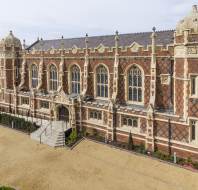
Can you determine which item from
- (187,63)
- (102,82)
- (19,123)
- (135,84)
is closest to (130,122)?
(135,84)

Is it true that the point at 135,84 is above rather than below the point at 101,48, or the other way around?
below

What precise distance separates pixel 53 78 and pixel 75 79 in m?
5.56

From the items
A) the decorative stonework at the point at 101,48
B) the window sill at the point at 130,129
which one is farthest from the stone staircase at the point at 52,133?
the decorative stonework at the point at 101,48

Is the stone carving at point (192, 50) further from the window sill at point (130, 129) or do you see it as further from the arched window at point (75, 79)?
the arched window at point (75, 79)

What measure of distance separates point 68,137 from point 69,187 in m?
12.1

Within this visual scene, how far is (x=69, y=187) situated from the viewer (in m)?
21.7

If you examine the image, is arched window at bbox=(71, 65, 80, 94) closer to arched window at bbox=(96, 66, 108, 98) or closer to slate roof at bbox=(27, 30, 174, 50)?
arched window at bbox=(96, 66, 108, 98)

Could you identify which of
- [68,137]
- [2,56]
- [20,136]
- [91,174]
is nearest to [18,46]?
[2,56]

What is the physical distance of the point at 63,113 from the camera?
3847 cm

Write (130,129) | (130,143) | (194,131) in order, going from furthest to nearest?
(130,129), (130,143), (194,131)

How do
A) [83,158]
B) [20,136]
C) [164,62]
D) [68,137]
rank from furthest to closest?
[20,136], [68,137], [164,62], [83,158]

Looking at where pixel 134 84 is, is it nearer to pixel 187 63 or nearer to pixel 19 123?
pixel 187 63

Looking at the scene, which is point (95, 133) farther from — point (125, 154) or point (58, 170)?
point (58, 170)

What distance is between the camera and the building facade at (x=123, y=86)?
2575 centimetres
